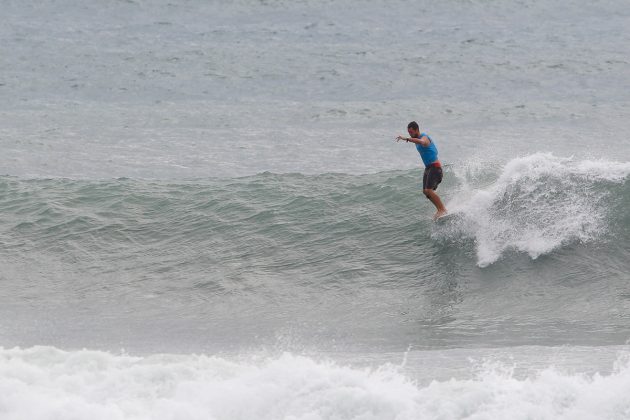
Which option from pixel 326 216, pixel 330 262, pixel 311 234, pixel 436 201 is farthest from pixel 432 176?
pixel 326 216

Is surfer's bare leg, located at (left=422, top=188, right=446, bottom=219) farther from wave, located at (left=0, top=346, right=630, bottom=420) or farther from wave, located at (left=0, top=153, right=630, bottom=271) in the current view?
wave, located at (left=0, top=346, right=630, bottom=420)

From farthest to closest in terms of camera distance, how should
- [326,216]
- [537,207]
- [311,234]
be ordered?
1. [326,216]
2. [311,234]
3. [537,207]

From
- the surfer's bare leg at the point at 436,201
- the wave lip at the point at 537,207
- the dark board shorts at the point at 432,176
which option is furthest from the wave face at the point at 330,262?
the dark board shorts at the point at 432,176

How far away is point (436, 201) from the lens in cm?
1336

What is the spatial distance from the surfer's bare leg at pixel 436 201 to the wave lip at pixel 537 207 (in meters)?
0.18

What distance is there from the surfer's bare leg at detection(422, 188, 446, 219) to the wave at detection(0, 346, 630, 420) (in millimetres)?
4108

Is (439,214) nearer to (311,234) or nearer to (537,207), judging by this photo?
(537,207)

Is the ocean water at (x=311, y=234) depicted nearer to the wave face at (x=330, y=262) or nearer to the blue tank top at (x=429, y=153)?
the wave face at (x=330, y=262)

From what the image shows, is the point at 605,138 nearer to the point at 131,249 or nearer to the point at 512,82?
the point at 512,82

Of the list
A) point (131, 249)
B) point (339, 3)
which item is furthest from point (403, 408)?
point (339, 3)

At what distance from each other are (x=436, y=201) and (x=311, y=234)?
1.90 metres

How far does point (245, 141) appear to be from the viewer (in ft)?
65.2

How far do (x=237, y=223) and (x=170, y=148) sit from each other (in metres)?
5.40

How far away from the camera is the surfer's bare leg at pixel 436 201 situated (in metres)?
13.2
